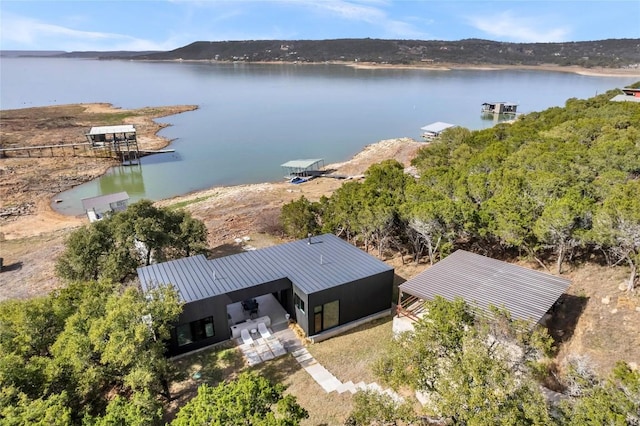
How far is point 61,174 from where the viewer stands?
158 ft

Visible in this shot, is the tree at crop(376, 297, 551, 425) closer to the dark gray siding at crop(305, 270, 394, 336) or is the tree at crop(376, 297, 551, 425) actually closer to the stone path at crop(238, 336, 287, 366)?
the dark gray siding at crop(305, 270, 394, 336)

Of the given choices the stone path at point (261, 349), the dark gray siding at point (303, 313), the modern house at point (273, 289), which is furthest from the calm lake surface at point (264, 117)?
the dark gray siding at point (303, 313)

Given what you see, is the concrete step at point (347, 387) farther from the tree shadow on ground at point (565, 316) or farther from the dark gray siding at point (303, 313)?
the tree shadow on ground at point (565, 316)

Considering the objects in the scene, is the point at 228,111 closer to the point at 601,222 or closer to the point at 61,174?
the point at 61,174

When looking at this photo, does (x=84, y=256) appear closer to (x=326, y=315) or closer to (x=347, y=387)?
(x=326, y=315)

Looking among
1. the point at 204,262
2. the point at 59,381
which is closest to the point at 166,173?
the point at 204,262

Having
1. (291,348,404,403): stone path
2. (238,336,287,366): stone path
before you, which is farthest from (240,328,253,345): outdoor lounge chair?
(291,348,404,403): stone path

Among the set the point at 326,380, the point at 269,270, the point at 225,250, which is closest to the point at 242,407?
the point at 326,380

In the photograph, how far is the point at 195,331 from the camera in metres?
15.2

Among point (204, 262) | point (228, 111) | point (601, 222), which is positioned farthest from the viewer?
point (228, 111)

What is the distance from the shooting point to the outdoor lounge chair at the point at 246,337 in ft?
51.3

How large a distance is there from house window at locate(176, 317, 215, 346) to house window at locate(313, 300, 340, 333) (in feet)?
13.7

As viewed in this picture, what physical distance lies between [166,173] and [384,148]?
102ft

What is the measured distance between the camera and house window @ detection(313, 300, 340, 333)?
1566 centimetres
